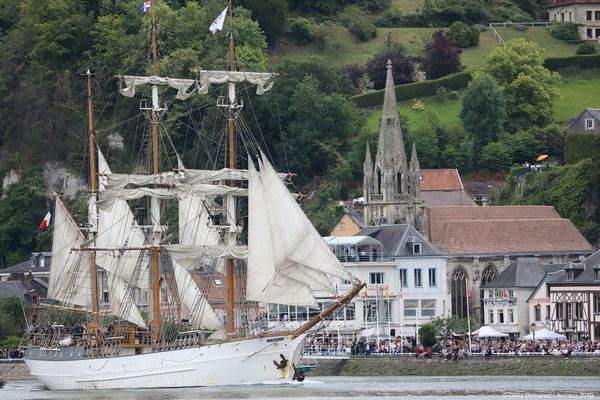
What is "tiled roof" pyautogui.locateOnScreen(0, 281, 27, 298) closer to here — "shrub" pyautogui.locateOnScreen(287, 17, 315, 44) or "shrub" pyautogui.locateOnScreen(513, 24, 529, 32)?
"shrub" pyautogui.locateOnScreen(287, 17, 315, 44)

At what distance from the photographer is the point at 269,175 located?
10869cm

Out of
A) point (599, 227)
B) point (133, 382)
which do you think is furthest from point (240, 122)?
point (599, 227)

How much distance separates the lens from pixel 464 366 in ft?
368

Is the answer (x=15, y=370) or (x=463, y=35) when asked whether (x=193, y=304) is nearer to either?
(x=15, y=370)

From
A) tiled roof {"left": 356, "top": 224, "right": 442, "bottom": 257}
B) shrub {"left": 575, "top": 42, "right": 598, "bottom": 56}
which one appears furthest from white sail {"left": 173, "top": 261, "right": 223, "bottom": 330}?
shrub {"left": 575, "top": 42, "right": 598, "bottom": 56}

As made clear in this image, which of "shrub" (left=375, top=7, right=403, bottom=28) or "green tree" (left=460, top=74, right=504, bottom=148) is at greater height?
"shrub" (left=375, top=7, right=403, bottom=28)

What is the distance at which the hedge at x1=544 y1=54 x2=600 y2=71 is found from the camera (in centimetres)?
18712

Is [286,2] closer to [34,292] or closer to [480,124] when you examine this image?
[480,124]

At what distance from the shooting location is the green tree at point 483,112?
170 metres

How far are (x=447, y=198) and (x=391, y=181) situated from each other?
37.6 ft

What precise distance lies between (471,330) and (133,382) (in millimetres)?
26810

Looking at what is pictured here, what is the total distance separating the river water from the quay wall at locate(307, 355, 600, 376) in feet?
2.99

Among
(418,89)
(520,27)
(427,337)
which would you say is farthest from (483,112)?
(427,337)

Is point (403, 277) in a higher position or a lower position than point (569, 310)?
higher
